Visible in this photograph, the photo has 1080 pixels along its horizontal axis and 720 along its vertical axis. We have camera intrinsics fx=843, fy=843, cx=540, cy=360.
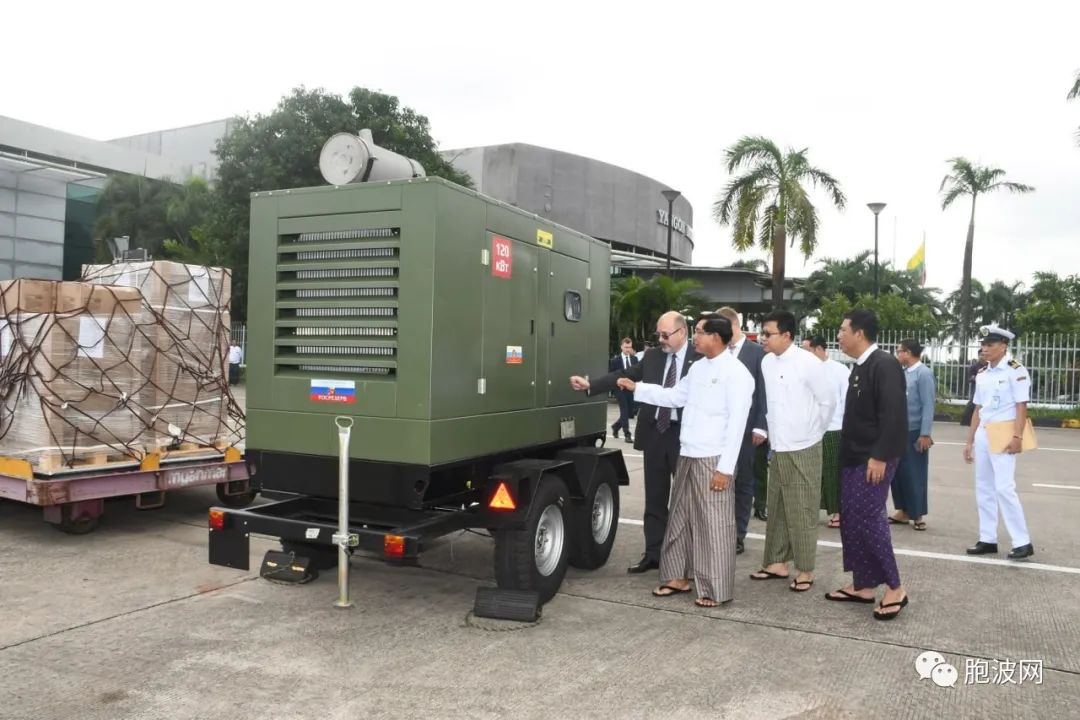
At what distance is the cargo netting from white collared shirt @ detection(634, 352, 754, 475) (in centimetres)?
462

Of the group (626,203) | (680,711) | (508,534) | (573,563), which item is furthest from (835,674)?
(626,203)

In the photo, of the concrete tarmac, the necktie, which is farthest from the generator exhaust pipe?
the necktie

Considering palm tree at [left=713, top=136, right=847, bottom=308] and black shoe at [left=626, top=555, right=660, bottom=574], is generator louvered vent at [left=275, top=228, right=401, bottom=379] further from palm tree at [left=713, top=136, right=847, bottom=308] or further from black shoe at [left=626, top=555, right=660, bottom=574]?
palm tree at [left=713, top=136, right=847, bottom=308]

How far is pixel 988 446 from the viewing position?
6.86m

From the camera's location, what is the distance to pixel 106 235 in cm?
3781

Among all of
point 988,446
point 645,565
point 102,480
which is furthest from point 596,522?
point 102,480

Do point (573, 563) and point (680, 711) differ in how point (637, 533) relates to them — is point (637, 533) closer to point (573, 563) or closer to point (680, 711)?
point (573, 563)

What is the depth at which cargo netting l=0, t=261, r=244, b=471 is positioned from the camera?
22.4ft

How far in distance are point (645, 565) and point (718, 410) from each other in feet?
4.78

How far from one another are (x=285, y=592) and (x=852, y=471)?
377cm

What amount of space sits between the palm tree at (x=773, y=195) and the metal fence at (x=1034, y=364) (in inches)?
137

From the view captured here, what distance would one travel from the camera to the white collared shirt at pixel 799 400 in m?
5.78

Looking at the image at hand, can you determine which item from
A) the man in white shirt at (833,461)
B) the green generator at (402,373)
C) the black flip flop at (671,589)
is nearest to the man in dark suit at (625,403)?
the man in white shirt at (833,461)

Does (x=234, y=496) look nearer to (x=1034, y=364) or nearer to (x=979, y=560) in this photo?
(x=979, y=560)
